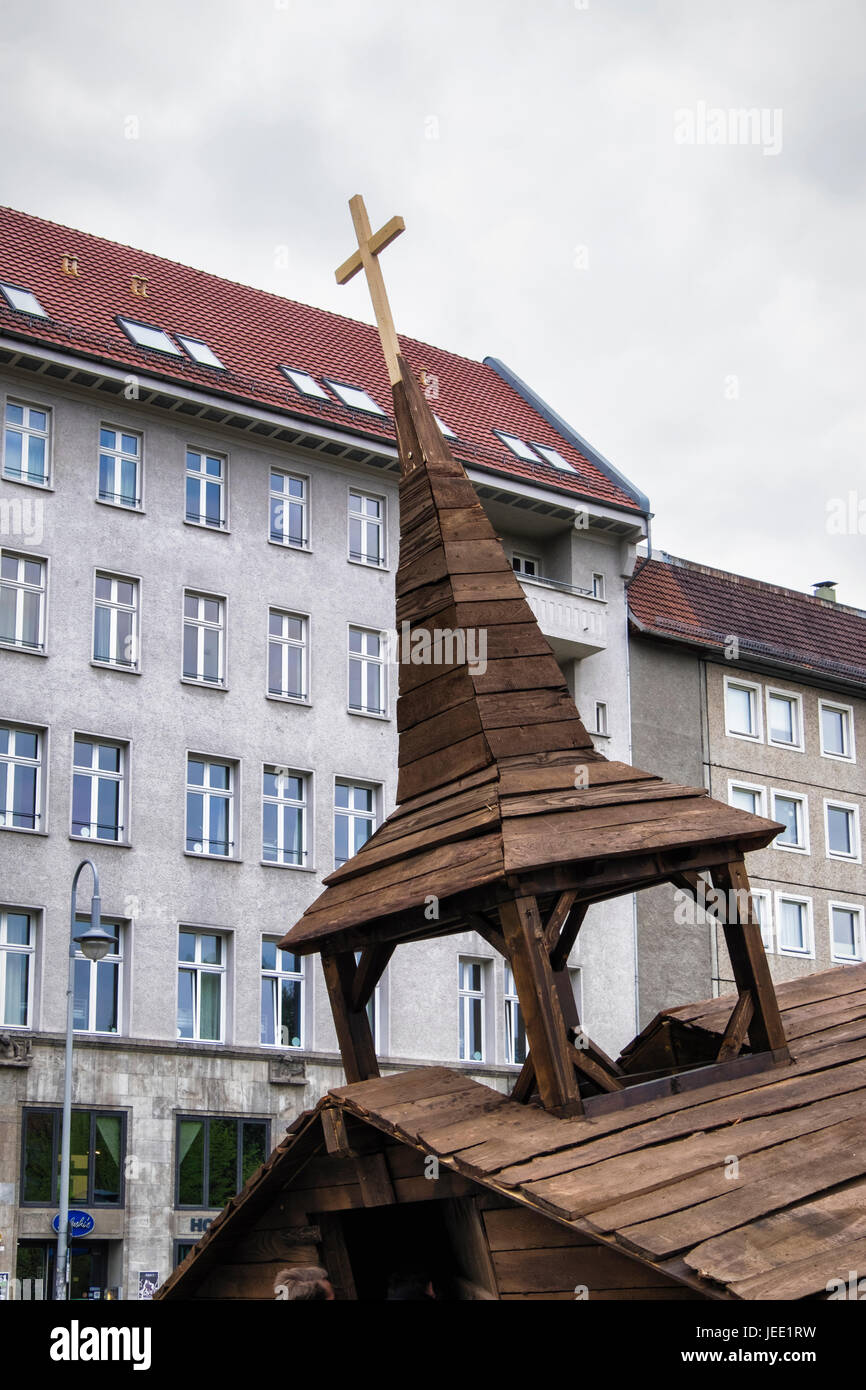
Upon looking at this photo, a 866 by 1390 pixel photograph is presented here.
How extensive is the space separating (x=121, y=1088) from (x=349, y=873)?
2272 centimetres

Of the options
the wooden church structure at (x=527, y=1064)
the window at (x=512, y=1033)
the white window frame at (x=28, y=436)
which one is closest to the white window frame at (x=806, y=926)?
the window at (x=512, y=1033)

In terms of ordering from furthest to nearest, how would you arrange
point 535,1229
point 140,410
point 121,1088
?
point 140,410, point 121,1088, point 535,1229

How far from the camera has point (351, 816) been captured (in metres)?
39.2

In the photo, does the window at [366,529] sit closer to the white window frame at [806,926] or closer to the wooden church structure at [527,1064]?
the white window frame at [806,926]

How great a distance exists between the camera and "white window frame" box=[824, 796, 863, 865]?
49188mm

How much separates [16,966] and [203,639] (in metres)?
7.64

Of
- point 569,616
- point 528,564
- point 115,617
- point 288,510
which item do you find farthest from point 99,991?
point 528,564

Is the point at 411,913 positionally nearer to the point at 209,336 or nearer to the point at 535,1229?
the point at 535,1229

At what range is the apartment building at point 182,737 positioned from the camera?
33.8 meters

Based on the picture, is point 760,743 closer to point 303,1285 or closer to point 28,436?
point 28,436

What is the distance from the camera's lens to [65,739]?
34.9 meters

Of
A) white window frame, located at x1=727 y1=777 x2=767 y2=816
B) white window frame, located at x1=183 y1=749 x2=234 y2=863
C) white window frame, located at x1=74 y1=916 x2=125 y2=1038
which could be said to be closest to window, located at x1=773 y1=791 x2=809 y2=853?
white window frame, located at x1=727 y1=777 x2=767 y2=816

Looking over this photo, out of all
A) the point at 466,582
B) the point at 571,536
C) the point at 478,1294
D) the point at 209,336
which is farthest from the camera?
the point at 571,536
